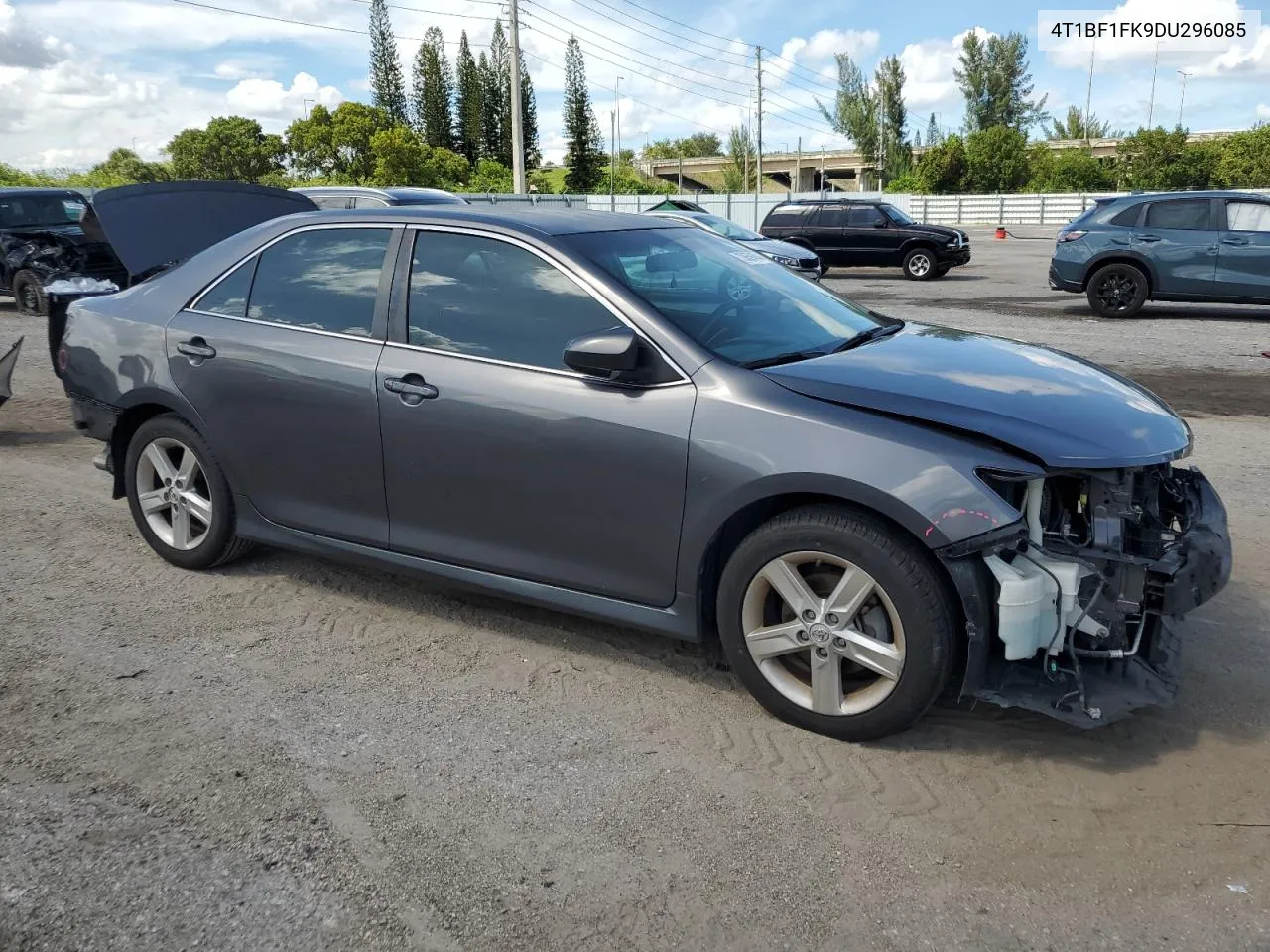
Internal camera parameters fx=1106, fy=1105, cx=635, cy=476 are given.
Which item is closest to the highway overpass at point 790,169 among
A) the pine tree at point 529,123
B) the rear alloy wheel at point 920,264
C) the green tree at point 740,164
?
the green tree at point 740,164

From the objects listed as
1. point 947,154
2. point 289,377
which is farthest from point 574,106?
point 289,377

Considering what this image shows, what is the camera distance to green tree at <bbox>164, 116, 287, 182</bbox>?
77.0 meters

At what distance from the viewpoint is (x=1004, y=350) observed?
4219 millimetres

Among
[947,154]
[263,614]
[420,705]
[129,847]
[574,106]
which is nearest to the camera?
[129,847]

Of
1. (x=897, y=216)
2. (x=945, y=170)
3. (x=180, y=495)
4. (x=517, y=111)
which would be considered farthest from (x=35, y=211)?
(x=945, y=170)

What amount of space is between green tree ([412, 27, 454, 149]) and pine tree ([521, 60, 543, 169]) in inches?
271

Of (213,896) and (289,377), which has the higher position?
(289,377)

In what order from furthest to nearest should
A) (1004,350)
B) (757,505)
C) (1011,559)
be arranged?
(1004,350) → (757,505) → (1011,559)

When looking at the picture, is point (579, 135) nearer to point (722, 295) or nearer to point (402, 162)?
point (402, 162)

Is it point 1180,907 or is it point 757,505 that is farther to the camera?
point 757,505

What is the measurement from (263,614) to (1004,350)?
3151 mm

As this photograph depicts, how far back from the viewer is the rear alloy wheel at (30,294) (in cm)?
1559

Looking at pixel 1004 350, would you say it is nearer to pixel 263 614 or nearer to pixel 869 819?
pixel 869 819

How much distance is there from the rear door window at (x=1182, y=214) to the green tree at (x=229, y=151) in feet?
237
